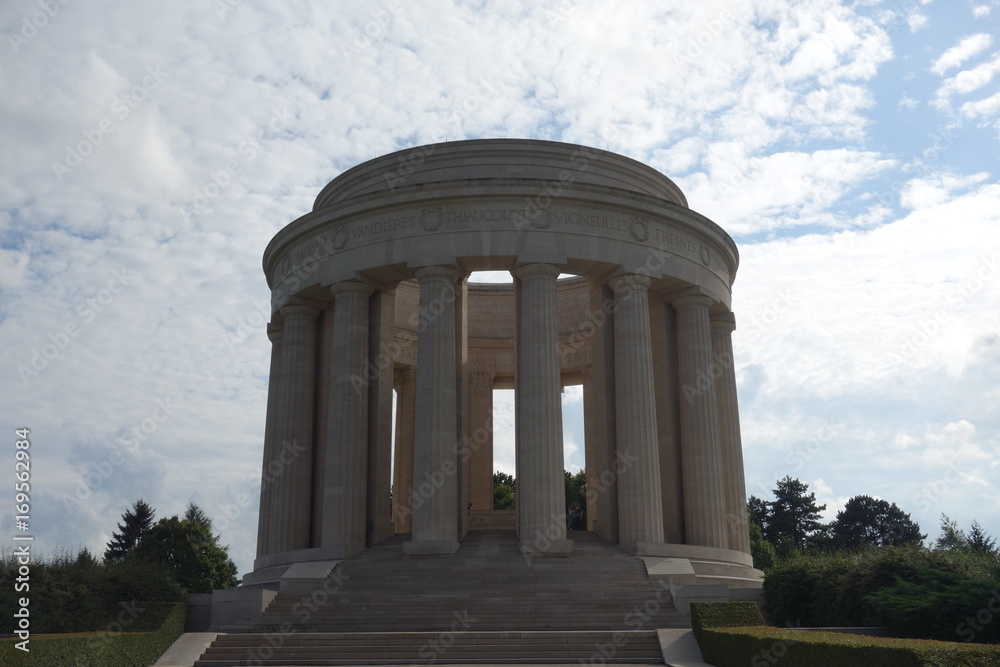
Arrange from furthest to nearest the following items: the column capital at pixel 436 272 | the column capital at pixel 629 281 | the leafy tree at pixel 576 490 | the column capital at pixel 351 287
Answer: the leafy tree at pixel 576 490 → the column capital at pixel 351 287 → the column capital at pixel 629 281 → the column capital at pixel 436 272

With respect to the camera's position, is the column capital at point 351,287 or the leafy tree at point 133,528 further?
the leafy tree at point 133,528

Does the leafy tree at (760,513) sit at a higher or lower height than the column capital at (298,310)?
lower

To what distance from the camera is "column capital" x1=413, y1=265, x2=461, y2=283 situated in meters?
38.8

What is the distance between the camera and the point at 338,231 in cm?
4156

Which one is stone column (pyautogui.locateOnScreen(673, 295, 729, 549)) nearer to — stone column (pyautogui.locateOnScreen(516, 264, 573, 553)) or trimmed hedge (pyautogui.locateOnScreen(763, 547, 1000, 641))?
stone column (pyautogui.locateOnScreen(516, 264, 573, 553))

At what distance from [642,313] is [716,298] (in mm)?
5664

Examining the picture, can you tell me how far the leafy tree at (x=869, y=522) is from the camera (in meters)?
91.1

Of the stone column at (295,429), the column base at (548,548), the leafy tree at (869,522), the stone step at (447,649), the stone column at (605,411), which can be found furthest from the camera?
the leafy tree at (869,522)

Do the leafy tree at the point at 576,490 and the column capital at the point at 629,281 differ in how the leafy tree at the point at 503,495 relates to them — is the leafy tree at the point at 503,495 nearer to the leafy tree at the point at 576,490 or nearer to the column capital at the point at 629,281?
the leafy tree at the point at 576,490

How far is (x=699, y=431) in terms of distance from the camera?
4141 cm

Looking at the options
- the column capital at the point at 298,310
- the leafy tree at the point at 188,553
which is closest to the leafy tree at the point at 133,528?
the leafy tree at the point at 188,553

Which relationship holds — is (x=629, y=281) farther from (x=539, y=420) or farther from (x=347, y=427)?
(x=347, y=427)

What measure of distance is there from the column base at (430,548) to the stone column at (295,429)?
26.0 ft

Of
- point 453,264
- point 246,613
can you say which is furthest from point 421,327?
point 246,613
